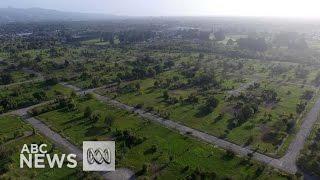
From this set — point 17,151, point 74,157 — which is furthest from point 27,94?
point 74,157

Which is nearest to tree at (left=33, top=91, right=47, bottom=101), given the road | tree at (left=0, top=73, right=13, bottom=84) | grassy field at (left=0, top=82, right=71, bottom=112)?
grassy field at (left=0, top=82, right=71, bottom=112)

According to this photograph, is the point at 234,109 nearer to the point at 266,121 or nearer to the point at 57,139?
the point at 266,121

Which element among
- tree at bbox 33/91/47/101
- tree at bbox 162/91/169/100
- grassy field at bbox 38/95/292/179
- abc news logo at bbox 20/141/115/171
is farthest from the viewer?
Result: tree at bbox 162/91/169/100

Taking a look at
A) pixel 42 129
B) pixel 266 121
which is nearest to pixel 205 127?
pixel 266 121

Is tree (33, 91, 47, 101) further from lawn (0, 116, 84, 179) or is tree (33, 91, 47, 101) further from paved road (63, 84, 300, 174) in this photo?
paved road (63, 84, 300, 174)

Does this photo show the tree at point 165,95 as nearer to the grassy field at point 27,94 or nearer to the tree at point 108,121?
the tree at point 108,121

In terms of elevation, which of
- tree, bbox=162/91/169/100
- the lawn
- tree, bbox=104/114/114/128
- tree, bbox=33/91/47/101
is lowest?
the lawn

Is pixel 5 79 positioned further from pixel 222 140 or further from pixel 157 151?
pixel 222 140
